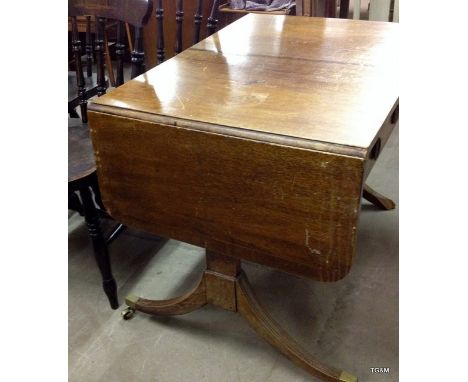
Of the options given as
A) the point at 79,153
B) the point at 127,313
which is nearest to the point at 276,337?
the point at 127,313

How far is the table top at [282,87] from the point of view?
916 millimetres

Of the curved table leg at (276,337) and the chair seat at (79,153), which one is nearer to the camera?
the curved table leg at (276,337)

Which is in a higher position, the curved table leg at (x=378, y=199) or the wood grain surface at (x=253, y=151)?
the wood grain surface at (x=253, y=151)

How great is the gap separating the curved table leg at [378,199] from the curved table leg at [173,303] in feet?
2.78

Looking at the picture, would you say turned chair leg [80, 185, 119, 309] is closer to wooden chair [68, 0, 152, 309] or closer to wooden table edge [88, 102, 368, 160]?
wooden chair [68, 0, 152, 309]

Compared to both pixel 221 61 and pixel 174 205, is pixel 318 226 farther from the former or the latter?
pixel 221 61

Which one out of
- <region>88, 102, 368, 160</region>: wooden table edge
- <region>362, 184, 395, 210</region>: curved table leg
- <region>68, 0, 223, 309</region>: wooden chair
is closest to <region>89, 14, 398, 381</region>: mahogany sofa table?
<region>88, 102, 368, 160</region>: wooden table edge

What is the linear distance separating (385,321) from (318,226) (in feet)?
2.19

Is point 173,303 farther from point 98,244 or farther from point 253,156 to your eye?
point 253,156

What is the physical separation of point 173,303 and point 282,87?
2.23ft

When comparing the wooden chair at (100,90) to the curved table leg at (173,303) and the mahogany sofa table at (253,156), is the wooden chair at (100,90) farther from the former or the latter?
the mahogany sofa table at (253,156)

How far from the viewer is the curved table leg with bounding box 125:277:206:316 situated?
1.32 meters

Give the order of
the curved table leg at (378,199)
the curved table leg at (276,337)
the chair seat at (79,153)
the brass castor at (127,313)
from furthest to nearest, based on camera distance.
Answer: the curved table leg at (378,199) < the brass castor at (127,313) < the chair seat at (79,153) < the curved table leg at (276,337)

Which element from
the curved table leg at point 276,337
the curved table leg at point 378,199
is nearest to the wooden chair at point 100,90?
the curved table leg at point 276,337
